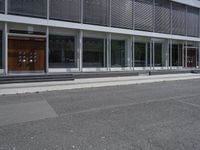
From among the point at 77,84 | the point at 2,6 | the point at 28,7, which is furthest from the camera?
the point at 77,84

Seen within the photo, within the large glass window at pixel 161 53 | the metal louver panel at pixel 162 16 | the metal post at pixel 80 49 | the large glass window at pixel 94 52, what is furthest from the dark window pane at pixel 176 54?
the metal post at pixel 80 49

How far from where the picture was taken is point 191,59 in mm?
23891

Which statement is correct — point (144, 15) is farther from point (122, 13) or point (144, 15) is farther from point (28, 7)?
point (28, 7)

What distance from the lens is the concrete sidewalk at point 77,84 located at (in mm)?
12141

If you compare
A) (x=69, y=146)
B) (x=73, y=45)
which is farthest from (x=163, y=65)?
(x=69, y=146)

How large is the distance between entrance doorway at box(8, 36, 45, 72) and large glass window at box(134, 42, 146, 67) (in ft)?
25.8

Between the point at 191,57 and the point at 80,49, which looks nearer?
the point at 80,49

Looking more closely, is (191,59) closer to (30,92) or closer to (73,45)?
(73,45)

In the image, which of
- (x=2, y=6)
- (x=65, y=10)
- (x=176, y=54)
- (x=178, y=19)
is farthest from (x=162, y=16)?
(x=2, y=6)

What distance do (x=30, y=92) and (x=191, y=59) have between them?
17191 mm

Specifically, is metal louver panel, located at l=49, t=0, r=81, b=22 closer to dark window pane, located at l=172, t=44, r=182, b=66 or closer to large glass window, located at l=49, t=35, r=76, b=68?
large glass window, located at l=49, t=35, r=76, b=68

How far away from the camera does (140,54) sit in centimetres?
1966

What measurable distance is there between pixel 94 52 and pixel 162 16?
751 centimetres

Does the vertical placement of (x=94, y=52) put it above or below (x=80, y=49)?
below
